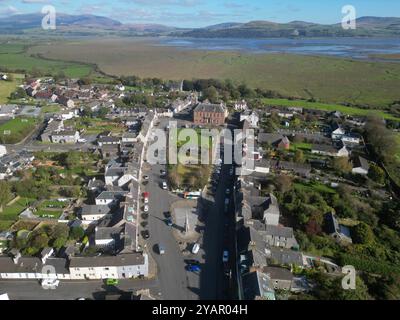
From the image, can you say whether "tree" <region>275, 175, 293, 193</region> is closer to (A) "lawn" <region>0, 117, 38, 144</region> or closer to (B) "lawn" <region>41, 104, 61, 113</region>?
(A) "lawn" <region>0, 117, 38, 144</region>

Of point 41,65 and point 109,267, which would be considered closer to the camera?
point 109,267

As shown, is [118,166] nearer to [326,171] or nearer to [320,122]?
[326,171]

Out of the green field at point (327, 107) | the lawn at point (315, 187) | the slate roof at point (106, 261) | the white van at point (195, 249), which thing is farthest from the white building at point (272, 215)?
the green field at point (327, 107)

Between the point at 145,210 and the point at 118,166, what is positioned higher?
the point at 118,166

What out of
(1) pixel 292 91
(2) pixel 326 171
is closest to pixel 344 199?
(2) pixel 326 171

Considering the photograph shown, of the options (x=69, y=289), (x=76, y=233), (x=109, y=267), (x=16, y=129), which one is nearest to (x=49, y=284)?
(x=69, y=289)

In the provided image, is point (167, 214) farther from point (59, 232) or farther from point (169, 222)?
point (59, 232)
